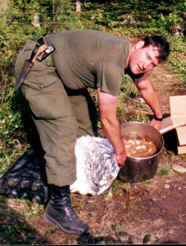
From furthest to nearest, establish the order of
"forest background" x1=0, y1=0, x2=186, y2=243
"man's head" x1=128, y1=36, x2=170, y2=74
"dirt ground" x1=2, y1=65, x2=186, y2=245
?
"forest background" x1=0, y1=0, x2=186, y2=243, "dirt ground" x1=2, y1=65, x2=186, y2=245, "man's head" x1=128, y1=36, x2=170, y2=74

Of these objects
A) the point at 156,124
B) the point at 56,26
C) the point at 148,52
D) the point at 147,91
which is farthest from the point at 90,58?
the point at 56,26

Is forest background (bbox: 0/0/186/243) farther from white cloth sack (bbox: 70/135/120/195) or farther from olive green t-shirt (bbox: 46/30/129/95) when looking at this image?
olive green t-shirt (bbox: 46/30/129/95)

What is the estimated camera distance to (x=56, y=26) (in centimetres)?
570

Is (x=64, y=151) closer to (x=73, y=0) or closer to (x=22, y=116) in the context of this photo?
(x=22, y=116)

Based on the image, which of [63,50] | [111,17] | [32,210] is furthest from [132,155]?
[111,17]

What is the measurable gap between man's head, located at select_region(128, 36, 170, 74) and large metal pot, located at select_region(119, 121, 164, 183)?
116cm

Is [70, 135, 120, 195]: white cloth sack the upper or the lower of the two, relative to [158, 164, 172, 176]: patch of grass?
upper

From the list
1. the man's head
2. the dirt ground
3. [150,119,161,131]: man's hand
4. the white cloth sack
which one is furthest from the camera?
[150,119,161,131]: man's hand

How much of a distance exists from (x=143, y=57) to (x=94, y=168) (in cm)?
140

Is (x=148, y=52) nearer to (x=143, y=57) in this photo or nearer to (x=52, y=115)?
(x=143, y=57)

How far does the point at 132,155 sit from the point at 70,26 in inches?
110

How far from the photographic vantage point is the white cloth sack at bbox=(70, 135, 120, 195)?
12.0 ft

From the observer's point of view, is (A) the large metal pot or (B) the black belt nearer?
(B) the black belt

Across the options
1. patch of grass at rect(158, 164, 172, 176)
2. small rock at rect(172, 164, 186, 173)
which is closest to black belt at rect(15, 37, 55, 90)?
patch of grass at rect(158, 164, 172, 176)
